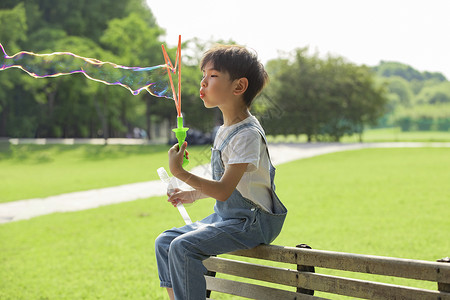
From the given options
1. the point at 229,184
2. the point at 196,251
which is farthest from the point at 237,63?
the point at 196,251

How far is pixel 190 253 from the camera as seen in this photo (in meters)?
2.47

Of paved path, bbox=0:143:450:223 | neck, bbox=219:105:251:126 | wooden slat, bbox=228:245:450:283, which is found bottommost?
paved path, bbox=0:143:450:223

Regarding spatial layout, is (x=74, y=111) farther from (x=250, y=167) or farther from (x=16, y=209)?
(x=250, y=167)

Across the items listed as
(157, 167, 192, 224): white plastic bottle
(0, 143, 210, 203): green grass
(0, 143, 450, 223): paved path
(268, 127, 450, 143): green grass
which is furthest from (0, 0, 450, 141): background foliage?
(157, 167, 192, 224): white plastic bottle

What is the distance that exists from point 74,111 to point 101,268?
3867 cm

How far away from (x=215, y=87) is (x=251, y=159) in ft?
1.34

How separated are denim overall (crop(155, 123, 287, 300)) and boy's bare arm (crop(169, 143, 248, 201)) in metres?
0.17

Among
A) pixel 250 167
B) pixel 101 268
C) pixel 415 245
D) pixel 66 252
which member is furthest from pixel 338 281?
pixel 66 252

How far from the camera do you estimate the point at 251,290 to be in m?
2.73

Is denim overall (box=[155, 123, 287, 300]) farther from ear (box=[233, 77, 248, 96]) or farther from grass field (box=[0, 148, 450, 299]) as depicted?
grass field (box=[0, 148, 450, 299])

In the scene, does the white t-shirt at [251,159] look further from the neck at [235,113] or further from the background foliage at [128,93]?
the background foliage at [128,93]

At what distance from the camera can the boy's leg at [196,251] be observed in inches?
97.1

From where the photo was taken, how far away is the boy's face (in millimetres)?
2594

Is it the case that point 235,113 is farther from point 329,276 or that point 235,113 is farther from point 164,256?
point 329,276
